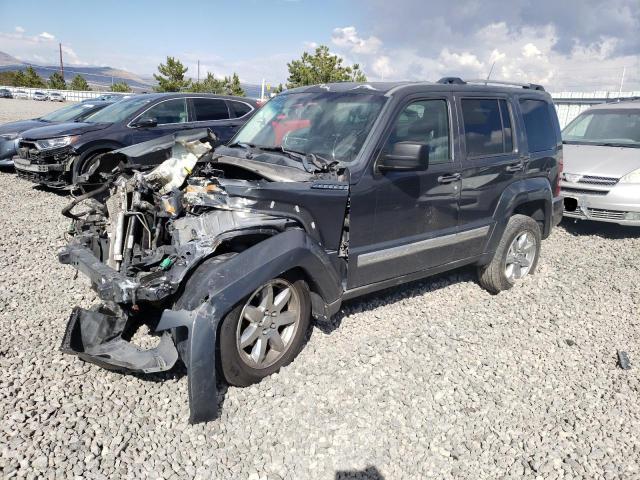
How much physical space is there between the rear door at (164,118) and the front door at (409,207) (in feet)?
→ 19.0

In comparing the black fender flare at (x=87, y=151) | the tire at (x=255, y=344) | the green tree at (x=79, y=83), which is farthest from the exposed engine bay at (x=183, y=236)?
the green tree at (x=79, y=83)

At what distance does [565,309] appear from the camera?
15.4 feet

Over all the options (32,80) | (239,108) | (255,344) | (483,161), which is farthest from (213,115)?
(32,80)

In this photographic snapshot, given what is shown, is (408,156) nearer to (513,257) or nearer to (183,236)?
(183,236)

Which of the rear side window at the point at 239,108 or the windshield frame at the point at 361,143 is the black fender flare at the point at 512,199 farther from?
the rear side window at the point at 239,108

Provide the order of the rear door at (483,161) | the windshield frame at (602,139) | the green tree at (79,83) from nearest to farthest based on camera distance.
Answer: the rear door at (483,161) < the windshield frame at (602,139) < the green tree at (79,83)

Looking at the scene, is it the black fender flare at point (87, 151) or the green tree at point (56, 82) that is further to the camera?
the green tree at point (56, 82)

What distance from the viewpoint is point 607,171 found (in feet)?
23.1

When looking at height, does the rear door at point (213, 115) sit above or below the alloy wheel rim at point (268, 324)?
above

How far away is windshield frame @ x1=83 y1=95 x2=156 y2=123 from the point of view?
850 cm

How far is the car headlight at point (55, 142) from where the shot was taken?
8.02m

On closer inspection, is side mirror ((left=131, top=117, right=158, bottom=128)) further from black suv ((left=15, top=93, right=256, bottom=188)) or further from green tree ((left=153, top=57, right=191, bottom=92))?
green tree ((left=153, top=57, right=191, bottom=92))

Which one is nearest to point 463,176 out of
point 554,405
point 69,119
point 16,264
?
point 554,405

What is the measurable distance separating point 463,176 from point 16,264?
15.3 ft
